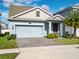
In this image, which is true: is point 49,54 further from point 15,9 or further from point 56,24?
point 15,9

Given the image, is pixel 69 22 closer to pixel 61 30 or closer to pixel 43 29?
pixel 61 30

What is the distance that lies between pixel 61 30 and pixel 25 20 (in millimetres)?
6985

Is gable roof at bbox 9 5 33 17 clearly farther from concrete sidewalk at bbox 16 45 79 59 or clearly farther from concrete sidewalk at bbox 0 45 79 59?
concrete sidewalk at bbox 16 45 79 59

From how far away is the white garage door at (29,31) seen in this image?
29.2 m

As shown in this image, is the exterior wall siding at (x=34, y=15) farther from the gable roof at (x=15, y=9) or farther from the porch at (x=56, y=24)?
the gable roof at (x=15, y=9)

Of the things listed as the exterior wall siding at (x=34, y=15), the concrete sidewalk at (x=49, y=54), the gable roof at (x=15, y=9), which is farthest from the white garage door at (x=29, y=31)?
the concrete sidewalk at (x=49, y=54)

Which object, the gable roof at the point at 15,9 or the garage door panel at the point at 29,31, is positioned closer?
the garage door panel at the point at 29,31

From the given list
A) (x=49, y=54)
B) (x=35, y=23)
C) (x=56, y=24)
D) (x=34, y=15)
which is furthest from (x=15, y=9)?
(x=49, y=54)

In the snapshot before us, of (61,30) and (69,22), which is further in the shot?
(61,30)

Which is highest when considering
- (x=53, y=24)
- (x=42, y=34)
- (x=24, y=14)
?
(x=24, y=14)

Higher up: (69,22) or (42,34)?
(69,22)

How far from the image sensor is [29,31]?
29781 millimetres

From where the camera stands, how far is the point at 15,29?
28953 mm

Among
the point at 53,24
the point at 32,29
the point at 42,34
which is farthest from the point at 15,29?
the point at 53,24
